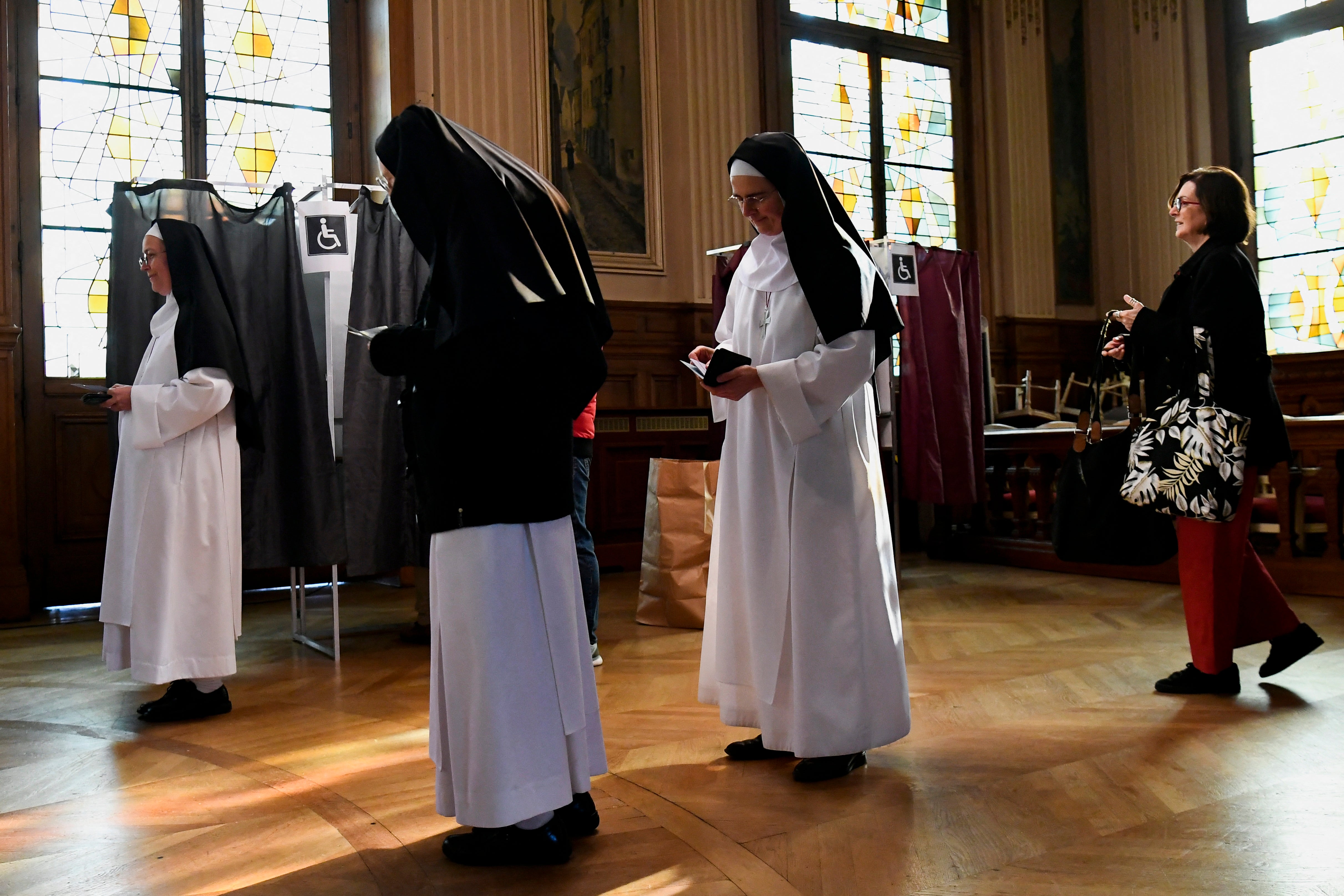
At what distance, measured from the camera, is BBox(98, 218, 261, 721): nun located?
124 inches

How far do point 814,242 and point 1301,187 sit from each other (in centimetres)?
723

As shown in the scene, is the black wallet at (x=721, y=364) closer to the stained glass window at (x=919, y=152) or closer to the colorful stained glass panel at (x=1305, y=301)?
the stained glass window at (x=919, y=152)

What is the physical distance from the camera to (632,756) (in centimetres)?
267

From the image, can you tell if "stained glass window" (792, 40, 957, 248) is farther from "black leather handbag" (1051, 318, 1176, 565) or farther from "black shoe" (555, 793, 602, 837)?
"black shoe" (555, 793, 602, 837)

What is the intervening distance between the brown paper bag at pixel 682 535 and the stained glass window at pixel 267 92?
3.10m

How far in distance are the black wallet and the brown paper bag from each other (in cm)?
206

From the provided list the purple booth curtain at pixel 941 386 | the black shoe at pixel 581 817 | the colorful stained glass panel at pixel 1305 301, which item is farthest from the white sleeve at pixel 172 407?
the colorful stained glass panel at pixel 1305 301

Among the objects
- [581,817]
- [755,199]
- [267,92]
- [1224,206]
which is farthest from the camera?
[267,92]

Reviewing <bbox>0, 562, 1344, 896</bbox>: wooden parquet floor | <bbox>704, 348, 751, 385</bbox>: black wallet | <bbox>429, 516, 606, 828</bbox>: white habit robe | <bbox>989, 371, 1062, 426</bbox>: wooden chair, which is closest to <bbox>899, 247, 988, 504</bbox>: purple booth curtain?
<bbox>989, 371, 1062, 426</bbox>: wooden chair

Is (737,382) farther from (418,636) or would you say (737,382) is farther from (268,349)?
(418,636)

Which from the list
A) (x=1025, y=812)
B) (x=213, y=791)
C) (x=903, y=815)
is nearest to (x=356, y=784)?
(x=213, y=791)

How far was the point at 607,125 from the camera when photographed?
679cm

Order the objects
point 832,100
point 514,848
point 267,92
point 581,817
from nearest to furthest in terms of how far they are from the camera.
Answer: point 514,848
point 581,817
point 267,92
point 832,100

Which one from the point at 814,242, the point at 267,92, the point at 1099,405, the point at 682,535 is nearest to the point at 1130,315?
the point at 1099,405
